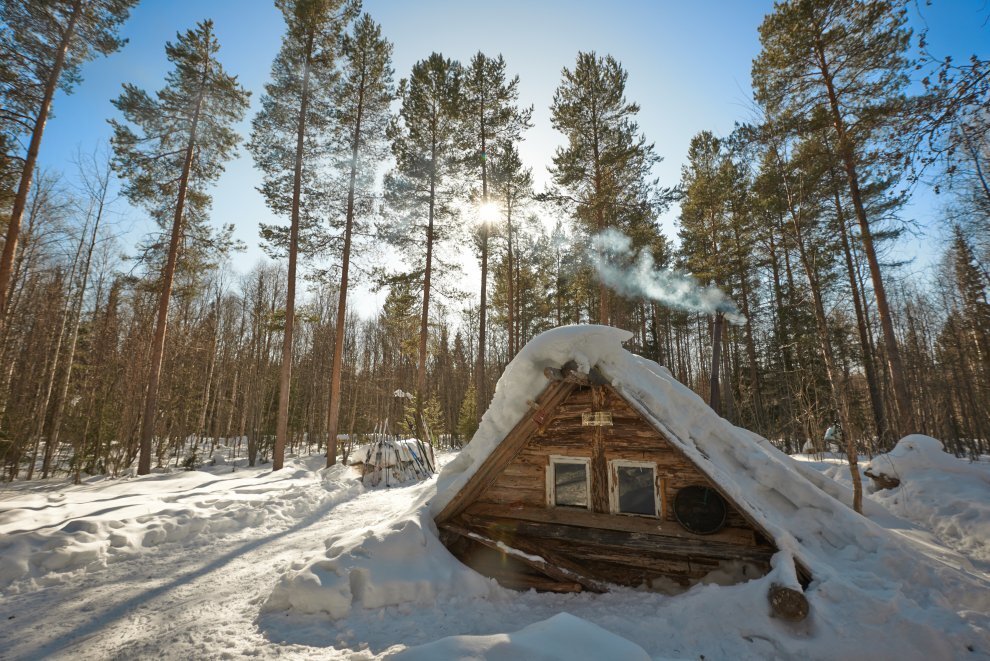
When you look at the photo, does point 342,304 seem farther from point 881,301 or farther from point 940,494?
point 881,301

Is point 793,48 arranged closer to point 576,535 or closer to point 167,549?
point 576,535

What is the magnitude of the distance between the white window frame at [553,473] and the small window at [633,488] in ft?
1.05

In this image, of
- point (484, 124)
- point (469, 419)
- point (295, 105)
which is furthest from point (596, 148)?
point (469, 419)

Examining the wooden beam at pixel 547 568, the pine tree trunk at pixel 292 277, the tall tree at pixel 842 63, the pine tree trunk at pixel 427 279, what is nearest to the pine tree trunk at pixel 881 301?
the tall tree at pixel 842 63

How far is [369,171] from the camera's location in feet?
51.2

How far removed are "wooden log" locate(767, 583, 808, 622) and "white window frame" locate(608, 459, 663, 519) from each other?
1579mm

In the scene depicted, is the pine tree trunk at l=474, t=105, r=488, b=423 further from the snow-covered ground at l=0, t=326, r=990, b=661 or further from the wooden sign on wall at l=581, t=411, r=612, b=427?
the wooden sign on wall at l=581, t=411, r=612, b=427

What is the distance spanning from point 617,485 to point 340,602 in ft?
12.8

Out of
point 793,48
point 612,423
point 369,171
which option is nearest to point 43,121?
point 369,171

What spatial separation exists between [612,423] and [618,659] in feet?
10.2

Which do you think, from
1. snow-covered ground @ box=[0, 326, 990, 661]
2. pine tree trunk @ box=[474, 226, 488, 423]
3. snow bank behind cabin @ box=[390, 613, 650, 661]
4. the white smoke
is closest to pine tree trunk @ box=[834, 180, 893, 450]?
the white smoke

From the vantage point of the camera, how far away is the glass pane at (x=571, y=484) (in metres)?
5.75

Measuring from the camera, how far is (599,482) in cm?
568

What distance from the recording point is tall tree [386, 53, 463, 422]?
16141 mm
